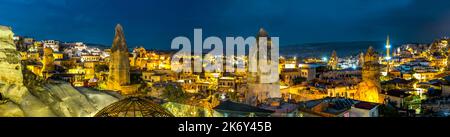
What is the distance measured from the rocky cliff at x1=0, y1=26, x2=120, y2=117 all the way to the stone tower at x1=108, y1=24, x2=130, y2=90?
756cm

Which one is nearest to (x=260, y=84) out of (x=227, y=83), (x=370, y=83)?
(x=370, y=83)

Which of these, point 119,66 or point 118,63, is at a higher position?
point 118,63

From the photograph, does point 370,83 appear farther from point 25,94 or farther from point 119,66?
point 25,94

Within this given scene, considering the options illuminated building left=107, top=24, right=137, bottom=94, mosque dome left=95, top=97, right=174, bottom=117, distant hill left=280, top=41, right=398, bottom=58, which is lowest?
mosque dome left=95, top=97, right=174, bottom=117

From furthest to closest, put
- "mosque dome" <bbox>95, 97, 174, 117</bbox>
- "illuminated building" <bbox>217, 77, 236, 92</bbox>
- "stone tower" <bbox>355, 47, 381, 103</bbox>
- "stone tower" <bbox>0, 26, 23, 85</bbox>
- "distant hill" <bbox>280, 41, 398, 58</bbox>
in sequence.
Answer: "distant hill" <bbox>280, 41, 398, 58</bbox> → "illuminated building" <bbox>217, 77, 236, 92</bbox> → "stone tower" <bbox>355, 47, 381, 103</bbox> → "stone tower" <bbox>0, 26, 23, 85</bbox> → "mosque dome" <bbox>95, 97, 174, 117</bbox>

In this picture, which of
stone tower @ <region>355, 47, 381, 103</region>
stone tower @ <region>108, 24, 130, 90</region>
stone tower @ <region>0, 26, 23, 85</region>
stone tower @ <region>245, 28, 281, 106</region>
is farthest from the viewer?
Answer: stone tower @ <region>355, 47, 381, 103</region>

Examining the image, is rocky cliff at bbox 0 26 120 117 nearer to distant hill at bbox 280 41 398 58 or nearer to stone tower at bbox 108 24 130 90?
stone tower at bbox 108 24 130 90

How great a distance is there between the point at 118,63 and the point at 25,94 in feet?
31.1

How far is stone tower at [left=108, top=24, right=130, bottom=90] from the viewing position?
62.5ft

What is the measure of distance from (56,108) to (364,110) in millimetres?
11045

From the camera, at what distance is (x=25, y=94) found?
9562 mm

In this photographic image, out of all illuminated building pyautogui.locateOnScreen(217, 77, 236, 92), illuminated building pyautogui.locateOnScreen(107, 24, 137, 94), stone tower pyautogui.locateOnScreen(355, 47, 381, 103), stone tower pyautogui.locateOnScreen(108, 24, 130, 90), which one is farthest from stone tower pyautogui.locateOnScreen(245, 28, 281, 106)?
illuminated building pyautogui.locateOnScreen(217, 77, 236, 92)

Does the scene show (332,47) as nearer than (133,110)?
No

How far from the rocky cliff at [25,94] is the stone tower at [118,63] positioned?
7557mm
